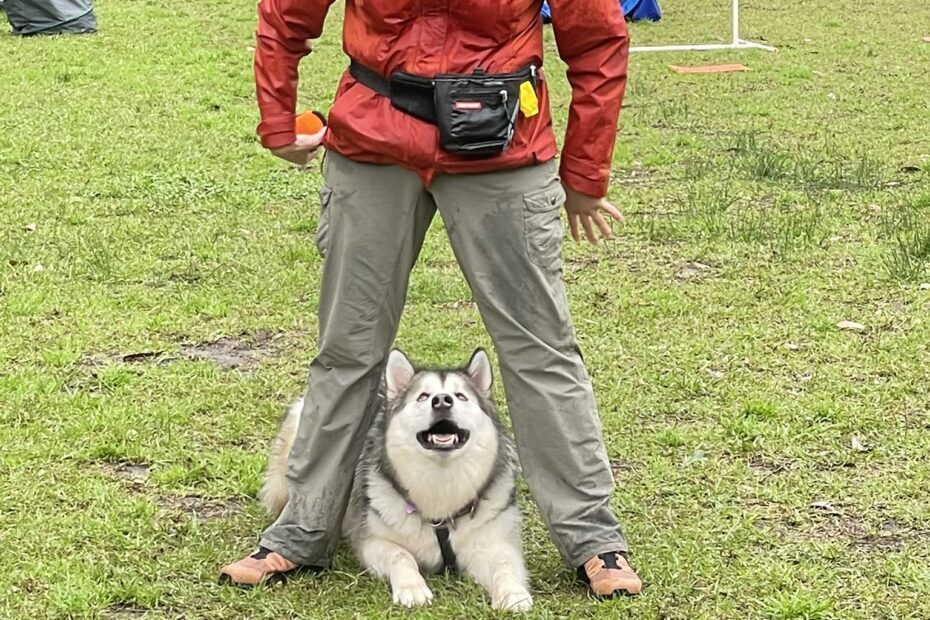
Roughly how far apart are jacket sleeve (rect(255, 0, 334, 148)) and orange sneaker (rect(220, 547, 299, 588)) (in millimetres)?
1159

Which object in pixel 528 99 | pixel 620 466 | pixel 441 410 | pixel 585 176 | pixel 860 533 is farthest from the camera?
pixel 620 466

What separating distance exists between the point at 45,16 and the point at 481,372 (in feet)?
43.4

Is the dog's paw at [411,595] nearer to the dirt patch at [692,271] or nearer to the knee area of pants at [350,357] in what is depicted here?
the knee area of pants at [350,357]

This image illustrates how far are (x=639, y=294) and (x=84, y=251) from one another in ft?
10.1

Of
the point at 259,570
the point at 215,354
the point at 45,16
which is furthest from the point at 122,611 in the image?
the point at 45,16

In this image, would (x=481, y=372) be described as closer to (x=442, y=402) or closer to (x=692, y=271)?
(x=442, y=402)

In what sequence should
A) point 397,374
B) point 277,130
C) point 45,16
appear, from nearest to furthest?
point 277,130 → point 397,374 → point 45,16

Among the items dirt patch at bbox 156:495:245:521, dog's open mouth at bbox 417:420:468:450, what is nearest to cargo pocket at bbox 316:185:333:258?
dog's open mouth at bbox 417:420:468:450

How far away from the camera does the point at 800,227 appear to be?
7543mm

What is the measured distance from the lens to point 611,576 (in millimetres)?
3617

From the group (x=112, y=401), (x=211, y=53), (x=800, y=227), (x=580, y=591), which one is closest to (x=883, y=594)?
(x=580, y=591)

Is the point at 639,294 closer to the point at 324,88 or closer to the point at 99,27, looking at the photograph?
the point at 324,88

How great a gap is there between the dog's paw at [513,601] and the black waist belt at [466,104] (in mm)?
1192

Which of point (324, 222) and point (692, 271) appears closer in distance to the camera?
point (324, 222)
